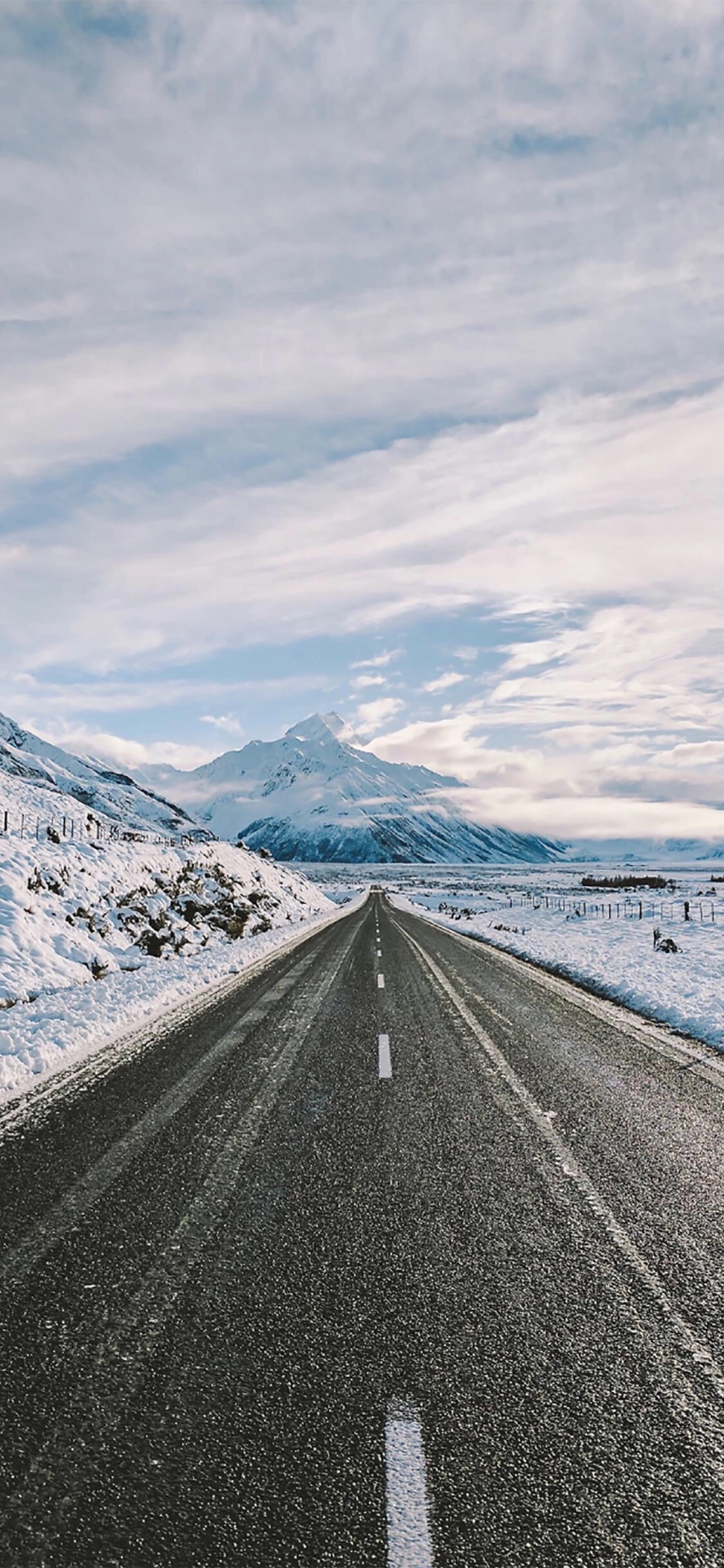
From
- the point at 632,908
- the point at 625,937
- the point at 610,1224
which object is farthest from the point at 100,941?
the point at 632,908

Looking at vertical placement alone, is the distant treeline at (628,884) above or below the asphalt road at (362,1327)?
above

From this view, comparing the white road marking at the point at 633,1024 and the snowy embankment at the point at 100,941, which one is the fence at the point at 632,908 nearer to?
the snowy embankment at the point at 100,941

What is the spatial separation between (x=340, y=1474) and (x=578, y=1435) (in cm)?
87

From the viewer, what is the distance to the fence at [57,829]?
20.5 m

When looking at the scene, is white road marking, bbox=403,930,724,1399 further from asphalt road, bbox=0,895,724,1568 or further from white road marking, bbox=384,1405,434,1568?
white road marking, bbox=384,1405,434,1568

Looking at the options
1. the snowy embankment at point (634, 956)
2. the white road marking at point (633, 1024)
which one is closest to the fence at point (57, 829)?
the white road marking at point (633, 1024)

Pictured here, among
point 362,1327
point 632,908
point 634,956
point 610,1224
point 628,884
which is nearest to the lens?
point 362,1327

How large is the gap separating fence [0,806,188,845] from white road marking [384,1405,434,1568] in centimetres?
1809

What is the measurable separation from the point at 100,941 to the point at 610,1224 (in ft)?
46.4

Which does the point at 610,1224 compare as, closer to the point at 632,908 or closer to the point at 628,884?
the point at 632,908

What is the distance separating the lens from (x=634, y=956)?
67.9ft

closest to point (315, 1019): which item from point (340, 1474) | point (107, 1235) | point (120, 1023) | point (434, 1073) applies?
point (120, 1023)

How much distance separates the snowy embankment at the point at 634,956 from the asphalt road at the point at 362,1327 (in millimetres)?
4821

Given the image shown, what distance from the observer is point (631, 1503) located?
8.52 feet
